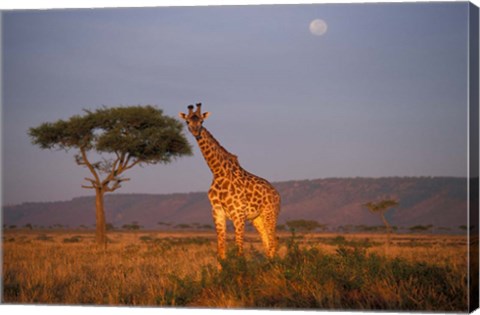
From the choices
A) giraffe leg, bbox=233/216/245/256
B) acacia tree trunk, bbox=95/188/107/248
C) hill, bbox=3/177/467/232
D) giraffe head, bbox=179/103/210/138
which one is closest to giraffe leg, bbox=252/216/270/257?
giraffe leg, bbox=233/216/245/256

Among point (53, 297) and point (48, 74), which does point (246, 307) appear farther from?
point (48, 74)

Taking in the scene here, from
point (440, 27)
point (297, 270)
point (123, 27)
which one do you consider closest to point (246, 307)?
point (297, 270)

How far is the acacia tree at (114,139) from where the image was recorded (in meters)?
23.0

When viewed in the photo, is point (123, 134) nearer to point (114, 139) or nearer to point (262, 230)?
point (114, 139)

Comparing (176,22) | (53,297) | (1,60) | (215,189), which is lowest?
(53,297)

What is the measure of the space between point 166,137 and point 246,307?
14.2 meters

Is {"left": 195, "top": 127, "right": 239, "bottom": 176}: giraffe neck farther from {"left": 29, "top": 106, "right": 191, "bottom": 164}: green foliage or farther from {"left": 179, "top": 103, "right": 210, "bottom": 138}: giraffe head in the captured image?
{"left": 29, "top": 106, "right": 191, "bottom": 164}: green foliage

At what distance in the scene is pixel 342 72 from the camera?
63.7ft

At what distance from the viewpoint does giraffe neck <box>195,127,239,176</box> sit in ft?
40.4

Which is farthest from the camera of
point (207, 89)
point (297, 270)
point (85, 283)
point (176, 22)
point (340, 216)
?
point (340, 216)

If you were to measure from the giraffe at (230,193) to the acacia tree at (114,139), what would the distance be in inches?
412

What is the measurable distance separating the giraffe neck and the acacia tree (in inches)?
421

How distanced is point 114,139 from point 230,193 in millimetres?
11269

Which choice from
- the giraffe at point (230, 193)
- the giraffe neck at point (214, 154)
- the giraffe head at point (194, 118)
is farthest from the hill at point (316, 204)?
the giraffe head at point (194, 118)
